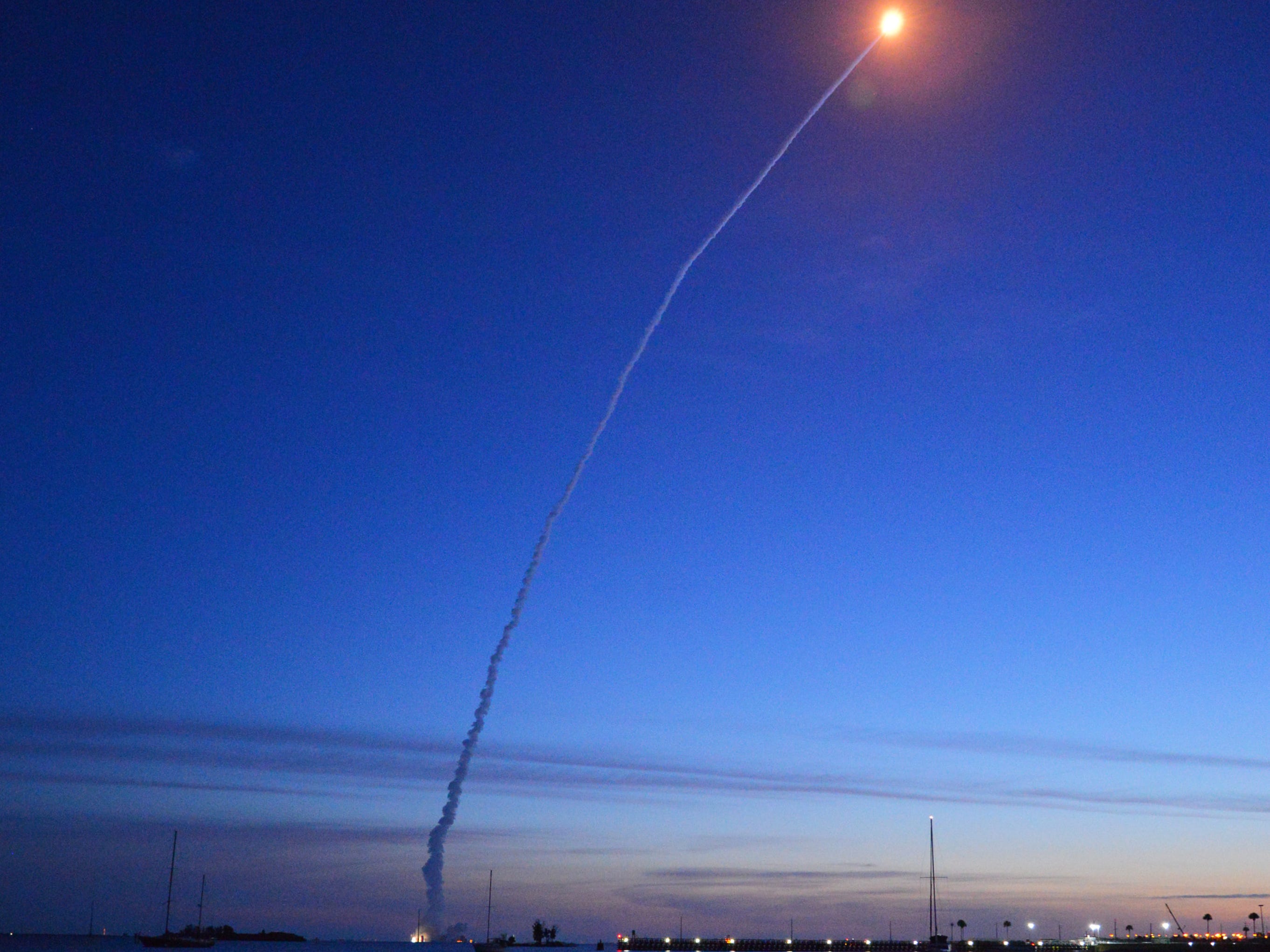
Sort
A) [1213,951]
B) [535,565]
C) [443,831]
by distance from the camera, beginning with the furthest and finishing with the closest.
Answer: [1213,951]
[443,831]
[535,565]

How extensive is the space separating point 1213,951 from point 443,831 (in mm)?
149473

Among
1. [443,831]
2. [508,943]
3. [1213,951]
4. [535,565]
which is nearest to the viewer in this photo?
[535,565]

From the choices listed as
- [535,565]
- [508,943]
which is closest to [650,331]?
[535,565]

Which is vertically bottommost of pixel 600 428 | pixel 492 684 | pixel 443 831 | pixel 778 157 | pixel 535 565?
pixel 443 831

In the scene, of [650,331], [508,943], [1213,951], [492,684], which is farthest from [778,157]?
[1213,951]

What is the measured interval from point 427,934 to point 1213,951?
14430cm

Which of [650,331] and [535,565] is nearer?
[650,331]

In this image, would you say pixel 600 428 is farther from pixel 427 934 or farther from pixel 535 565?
pixel 427 934

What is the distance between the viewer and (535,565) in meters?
99.1

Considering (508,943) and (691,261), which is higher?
(691,261)

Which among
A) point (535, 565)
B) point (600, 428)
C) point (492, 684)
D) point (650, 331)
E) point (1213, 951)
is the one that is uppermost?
point (650, 331)

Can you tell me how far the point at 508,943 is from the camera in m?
159

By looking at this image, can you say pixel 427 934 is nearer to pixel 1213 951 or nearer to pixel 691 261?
pixel 691 261

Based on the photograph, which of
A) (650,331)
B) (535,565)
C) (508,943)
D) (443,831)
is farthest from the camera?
(508,943)
